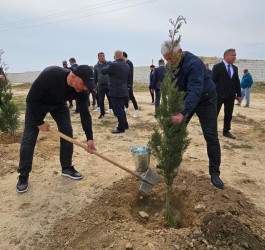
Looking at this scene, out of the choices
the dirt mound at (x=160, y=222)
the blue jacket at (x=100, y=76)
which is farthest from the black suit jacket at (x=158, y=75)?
the dirt mound at (x=160, y=222)

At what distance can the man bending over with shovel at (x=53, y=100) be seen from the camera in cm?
290

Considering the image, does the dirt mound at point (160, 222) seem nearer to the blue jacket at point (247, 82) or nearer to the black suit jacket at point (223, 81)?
the black suit jacket at point (223, 81)

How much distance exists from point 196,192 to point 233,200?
50 cm


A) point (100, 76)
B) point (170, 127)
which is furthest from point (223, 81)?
point (100, 76)

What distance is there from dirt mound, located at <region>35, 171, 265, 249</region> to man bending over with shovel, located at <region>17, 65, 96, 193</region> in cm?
96

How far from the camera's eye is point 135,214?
322 centimetres

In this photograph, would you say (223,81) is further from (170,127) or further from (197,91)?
(170,127)

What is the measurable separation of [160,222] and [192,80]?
6.10 feet

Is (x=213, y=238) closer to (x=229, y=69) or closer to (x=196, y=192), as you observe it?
(x=196, y=192)

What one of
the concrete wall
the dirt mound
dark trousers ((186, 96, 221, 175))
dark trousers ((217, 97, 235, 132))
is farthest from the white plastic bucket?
the concrete wall

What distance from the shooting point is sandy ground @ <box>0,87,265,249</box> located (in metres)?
2.57

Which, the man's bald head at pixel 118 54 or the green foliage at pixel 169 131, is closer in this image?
the green foliage at pixel 169 131

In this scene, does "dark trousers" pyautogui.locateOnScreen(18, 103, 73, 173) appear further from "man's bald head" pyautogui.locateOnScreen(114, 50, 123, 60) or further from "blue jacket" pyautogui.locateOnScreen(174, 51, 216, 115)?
"man's bald head" pyautogui.locateOnScreen(114, 50, 123, 60)

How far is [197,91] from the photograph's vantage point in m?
2.85
